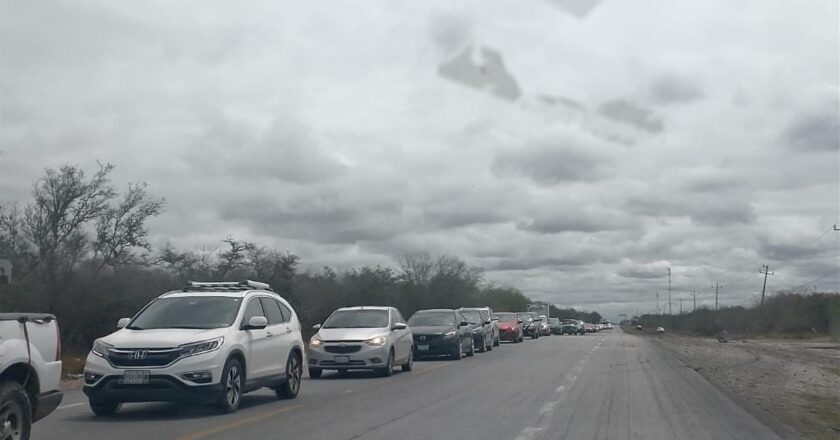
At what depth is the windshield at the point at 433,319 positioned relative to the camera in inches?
1183

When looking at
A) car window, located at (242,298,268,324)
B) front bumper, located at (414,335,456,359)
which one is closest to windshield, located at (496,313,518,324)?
front bumper, located at (414,335,456,359)

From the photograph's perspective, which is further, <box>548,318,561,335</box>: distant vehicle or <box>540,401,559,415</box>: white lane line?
<box>548,318,561,335</box>: distant vehicle

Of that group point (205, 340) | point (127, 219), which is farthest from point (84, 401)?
point (127, 219)

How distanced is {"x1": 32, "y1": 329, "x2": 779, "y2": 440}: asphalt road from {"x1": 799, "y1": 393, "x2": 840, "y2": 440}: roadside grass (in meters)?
0.81

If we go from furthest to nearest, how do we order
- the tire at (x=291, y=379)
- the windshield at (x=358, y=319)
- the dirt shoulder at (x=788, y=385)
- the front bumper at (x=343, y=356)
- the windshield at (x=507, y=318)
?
the windshield at (x=507, y=318) → the windshield at (x=358, y=319) → the front bumper at (x=343, y=356) → the tire at (x=291, y=379) → the dirt shoulder at (x=788, y=385)

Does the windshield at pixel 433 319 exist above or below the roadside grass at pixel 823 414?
above

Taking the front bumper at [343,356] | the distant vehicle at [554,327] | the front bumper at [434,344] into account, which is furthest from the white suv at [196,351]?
the distant vehicle at [554,327]

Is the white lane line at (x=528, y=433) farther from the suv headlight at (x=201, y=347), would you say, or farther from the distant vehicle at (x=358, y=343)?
the distant vehicle at (x=358, y=343)

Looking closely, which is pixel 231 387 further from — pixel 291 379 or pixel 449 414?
pixel 449 414

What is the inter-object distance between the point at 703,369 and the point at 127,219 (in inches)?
1026

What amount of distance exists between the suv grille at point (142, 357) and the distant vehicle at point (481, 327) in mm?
22693

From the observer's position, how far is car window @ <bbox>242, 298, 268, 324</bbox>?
13901 millimetres

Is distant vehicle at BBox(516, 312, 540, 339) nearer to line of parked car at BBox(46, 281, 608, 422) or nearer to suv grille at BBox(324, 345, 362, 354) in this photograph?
suv grille at BBox(324, 345, 362, 354)

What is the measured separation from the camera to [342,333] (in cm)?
2138
